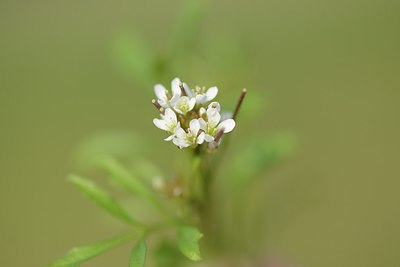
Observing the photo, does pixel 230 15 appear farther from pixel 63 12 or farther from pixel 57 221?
pixel 57 221

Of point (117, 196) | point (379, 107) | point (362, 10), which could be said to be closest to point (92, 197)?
point (117, 196)

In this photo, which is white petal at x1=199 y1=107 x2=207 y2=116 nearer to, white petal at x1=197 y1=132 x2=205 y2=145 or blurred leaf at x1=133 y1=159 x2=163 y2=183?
white petal at x1=197 y1=132 x2=205 y2=145

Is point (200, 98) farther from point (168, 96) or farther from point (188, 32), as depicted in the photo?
point (188, 32)

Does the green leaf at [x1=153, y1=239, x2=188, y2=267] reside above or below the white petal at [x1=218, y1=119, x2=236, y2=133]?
below

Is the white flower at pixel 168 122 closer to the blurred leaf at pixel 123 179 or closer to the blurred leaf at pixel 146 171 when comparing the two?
the blurred leaf at pixel 123 179

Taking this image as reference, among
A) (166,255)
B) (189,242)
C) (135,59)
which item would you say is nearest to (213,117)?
(189,242)

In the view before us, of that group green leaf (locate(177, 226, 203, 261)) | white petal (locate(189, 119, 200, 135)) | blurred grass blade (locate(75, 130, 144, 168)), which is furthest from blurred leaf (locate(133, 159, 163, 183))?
white petal (locate(189, 119, 200, 135))

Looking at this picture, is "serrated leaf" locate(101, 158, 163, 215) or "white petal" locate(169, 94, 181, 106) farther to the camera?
"serrated leaf" locate(101, 158, 163, 215)
